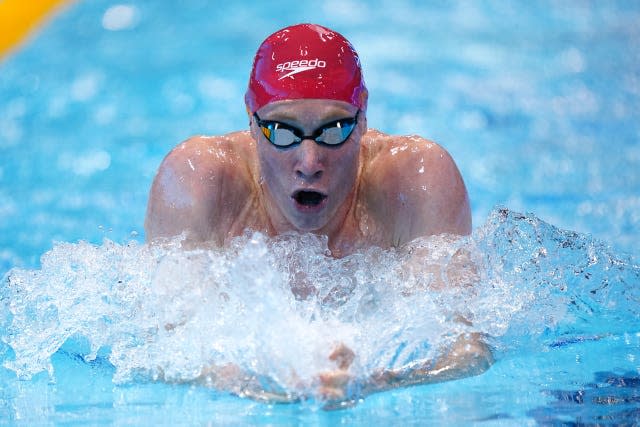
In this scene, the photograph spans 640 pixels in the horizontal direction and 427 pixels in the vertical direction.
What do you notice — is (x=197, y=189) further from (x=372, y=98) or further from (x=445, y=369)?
(x=372, y=98)

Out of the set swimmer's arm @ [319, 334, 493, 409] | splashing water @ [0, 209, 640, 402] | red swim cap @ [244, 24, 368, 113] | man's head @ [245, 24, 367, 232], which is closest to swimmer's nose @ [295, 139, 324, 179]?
man's head @ [245, 24, 367, 232]

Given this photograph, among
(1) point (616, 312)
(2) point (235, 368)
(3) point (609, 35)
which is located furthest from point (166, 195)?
(3) point (609, 35)

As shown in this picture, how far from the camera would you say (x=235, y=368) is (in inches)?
90.7

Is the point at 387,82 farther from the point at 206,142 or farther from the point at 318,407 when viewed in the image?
the point at 318,407

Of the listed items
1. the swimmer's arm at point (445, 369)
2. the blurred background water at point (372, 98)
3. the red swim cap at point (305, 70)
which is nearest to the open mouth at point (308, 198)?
the red swim cap at point (305, 70)

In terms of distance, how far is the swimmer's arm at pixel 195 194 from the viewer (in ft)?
8.95

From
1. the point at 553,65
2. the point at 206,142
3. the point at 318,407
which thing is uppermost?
the point at 553,65

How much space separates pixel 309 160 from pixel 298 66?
283mm

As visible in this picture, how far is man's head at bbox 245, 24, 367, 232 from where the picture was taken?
2.62 metres

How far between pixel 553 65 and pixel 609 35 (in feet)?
2.16

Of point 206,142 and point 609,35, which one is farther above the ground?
point 609,35

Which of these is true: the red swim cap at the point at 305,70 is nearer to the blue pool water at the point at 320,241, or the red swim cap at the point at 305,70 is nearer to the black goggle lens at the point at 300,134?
the black goggle lens at the point at 300,134

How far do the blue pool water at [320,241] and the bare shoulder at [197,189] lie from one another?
93 millimetres

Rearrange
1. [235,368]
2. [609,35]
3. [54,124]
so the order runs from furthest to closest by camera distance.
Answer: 1. [609,35]
2. [54,124]
3. [235,368]
